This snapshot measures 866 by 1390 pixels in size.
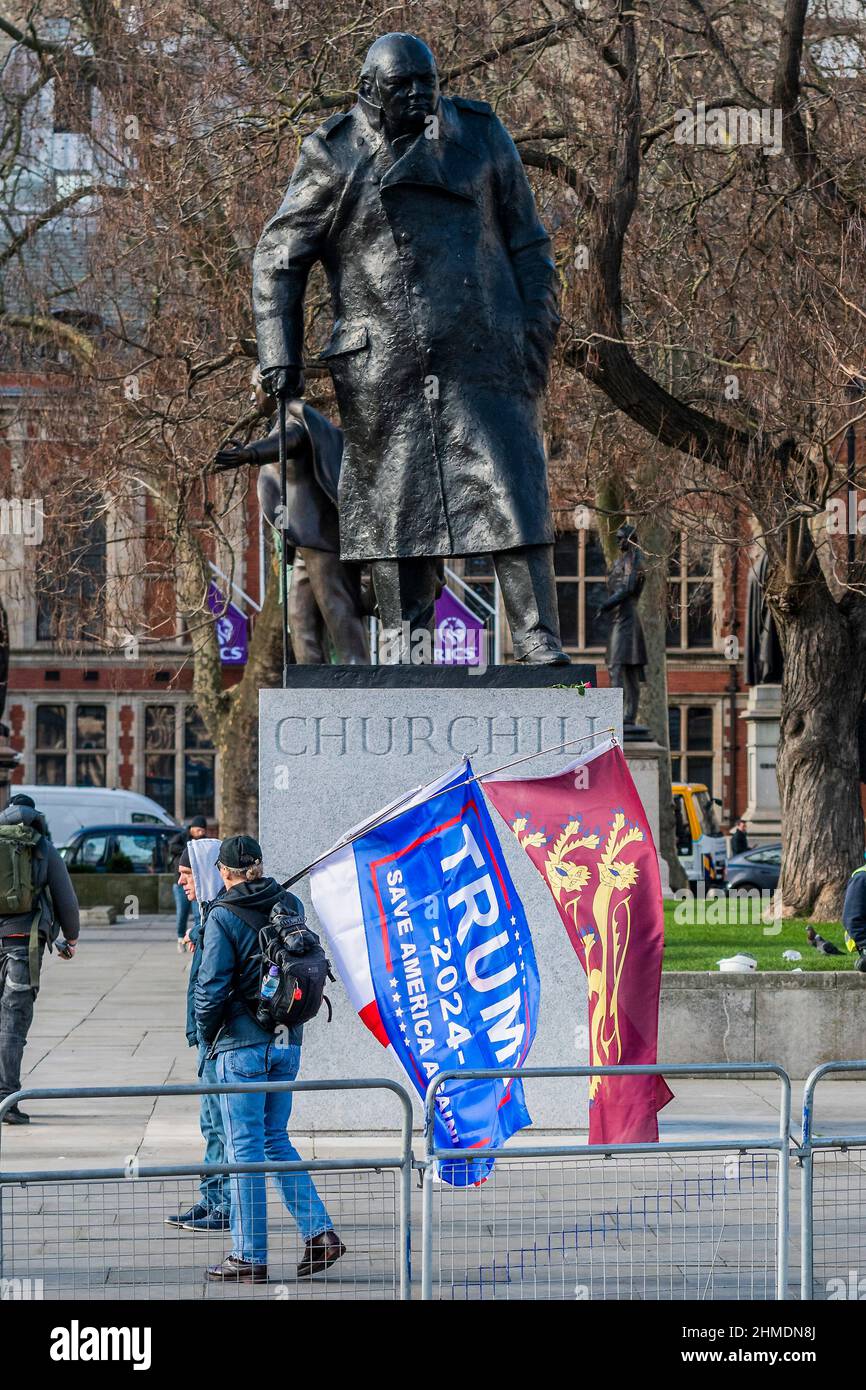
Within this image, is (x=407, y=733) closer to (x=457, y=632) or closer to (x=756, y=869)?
(x=457, y=632)

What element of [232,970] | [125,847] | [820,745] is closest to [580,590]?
[125,847]

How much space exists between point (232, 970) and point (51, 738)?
5162 centimetres

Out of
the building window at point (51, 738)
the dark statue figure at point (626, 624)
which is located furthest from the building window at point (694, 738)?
the dark statue figure at point (626, 624)

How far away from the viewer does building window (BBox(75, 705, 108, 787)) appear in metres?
58.6

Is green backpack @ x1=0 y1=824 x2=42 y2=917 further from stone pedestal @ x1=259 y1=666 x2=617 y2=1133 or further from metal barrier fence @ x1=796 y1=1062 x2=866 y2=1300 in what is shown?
metal barrier fence @ x1=796 y1=1062 x2=866 y2=1300

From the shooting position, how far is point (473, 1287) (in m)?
7.30

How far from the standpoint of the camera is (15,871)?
12.2 metres

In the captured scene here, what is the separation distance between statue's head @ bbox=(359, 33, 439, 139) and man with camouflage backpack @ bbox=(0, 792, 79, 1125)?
458 centimetres

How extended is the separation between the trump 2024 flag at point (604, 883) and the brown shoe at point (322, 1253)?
1.49 meters

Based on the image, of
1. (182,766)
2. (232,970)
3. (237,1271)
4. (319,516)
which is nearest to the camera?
(237,1271)

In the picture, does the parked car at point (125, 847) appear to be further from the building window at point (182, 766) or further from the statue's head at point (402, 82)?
the statue's head at point (402, 82)

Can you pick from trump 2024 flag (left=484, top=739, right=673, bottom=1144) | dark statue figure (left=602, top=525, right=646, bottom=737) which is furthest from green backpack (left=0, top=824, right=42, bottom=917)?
dark statue figure (left=602, top=525, right=646, bottom=737)

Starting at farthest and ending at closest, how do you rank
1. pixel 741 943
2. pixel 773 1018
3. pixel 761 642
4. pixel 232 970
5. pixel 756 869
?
pixel 756 869 → pixel 761 642 → pixel 741 943 → pixel 773 1018 → pixel 232 970
